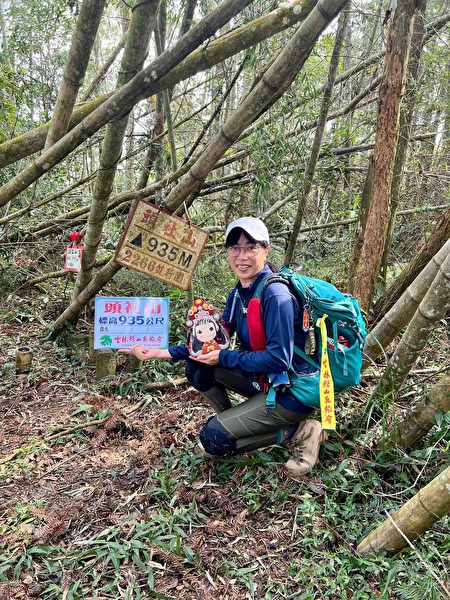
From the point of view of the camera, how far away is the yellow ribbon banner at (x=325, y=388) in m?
2.20

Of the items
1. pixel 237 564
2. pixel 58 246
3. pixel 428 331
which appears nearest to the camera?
pixel 237 564

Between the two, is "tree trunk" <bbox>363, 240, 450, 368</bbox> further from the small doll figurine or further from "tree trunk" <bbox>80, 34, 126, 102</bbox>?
"tree trunk" <bbox>80, 34, 126, 102</bbox>

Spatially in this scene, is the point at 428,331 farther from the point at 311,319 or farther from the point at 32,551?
the point at 32,551

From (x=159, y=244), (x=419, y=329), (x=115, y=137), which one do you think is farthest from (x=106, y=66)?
(x=419, y=329)

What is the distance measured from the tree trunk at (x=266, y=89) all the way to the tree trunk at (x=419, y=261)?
1.68m

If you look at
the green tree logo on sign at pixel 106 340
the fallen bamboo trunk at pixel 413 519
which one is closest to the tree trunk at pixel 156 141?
the green tree logo on sign at pixel 106 340

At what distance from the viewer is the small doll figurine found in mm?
2496

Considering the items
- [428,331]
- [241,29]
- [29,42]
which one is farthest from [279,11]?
[29,42]

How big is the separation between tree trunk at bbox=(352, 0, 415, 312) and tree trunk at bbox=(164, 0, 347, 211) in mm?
1164

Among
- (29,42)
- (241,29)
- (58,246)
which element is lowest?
(58,246)

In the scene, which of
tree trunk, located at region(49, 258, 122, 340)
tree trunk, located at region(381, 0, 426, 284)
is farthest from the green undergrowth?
A: tree trunk, located at region(381, 0, 426, 284)

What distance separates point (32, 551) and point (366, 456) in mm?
1908

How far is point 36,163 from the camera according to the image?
2.05 m

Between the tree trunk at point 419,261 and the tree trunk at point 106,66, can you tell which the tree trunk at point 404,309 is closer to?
the tree trunk at point 419,261
